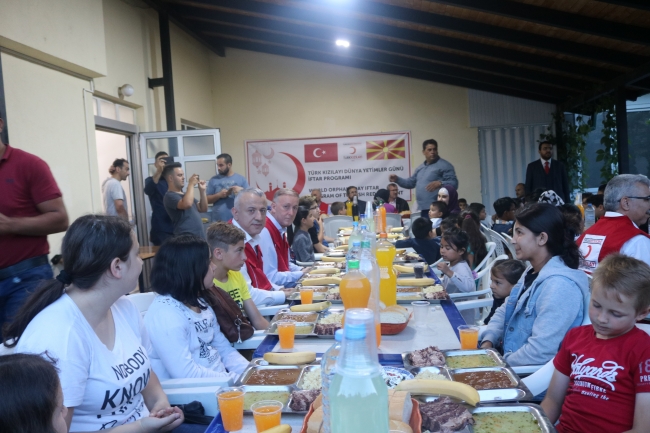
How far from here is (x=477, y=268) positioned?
4.10 metres

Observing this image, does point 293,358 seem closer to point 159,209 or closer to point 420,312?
point 420,312

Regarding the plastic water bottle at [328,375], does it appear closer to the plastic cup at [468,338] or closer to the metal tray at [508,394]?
the metal tray at [508,394]

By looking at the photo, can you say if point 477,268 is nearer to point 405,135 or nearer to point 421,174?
point 421,174

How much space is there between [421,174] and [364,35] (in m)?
2.42

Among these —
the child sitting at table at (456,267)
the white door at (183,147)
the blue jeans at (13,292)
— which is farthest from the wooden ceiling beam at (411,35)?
the blue jeans at (13,292)

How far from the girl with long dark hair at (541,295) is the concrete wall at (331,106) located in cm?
788

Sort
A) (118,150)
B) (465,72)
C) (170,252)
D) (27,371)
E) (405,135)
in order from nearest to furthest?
(27,371), (170,252), (118,150), (465,72), (405,135)

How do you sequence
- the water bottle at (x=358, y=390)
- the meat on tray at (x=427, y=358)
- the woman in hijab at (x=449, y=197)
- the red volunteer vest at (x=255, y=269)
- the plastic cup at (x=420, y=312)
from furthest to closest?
1. the woman in hijab at (x=449, y=197)
2. the red volunteer vest at (x=255, y=269)
3. the plastic cup at (x=420, y=312)
4. the meat on tray at (x=427, y=358)
5. the water bottle at (x=358, y=390)

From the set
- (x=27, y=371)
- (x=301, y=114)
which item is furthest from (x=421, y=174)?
(x=27, y=371)

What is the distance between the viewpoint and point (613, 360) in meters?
1.50

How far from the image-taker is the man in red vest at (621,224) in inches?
109

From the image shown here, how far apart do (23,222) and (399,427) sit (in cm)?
203

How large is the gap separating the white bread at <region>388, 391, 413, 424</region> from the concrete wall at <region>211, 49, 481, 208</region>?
9.04 metres

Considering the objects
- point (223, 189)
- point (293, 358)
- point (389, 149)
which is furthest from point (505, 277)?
point (389, 149)
